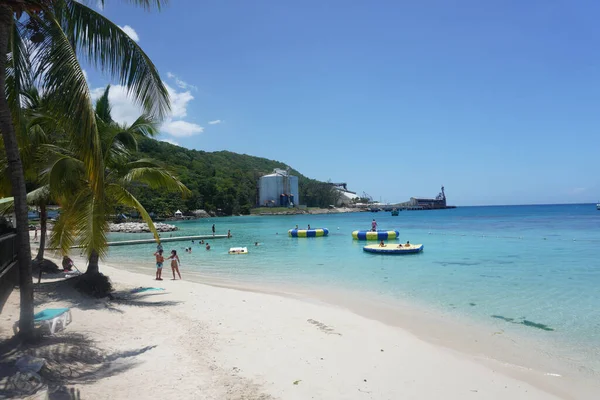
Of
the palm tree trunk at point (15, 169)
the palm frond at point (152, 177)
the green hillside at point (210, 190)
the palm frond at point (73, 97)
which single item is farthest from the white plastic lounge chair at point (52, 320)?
the green hillside at point (210, 190)

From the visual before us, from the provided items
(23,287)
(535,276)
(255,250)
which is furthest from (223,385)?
(255,250)

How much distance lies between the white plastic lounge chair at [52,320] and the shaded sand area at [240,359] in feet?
0.56

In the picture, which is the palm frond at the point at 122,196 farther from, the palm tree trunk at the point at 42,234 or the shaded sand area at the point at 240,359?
the palm tree trunk at the point at 42,234

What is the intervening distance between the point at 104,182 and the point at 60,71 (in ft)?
15.0

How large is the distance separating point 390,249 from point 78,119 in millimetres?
19486

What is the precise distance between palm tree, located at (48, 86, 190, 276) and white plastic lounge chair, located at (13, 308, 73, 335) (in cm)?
153

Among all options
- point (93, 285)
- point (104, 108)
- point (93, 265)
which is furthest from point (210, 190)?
point (93, 285)

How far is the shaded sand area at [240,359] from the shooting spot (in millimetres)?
4812

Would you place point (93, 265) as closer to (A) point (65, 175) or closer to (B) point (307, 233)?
(A) point (65, 175)

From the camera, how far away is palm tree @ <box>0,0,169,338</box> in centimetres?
498

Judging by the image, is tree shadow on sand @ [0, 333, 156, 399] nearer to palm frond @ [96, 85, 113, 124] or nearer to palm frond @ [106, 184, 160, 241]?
palm frond @ [106, 184, 160, 241]

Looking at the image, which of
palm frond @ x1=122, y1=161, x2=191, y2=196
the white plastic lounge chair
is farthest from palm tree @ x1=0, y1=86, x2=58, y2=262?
the white plastic lounge chair

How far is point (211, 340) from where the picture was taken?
6785 mm

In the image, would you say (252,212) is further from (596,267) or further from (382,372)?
(382,372)
